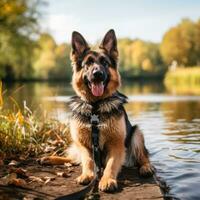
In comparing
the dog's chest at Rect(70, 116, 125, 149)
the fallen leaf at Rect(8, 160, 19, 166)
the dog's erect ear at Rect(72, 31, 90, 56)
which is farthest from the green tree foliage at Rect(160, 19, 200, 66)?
the dog's chest at Rect(70, 116, 125, 149)

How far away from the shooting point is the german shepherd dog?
513cm

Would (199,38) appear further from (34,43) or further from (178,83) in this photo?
(34,43)

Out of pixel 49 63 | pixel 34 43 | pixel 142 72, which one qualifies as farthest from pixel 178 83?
pixel 142 72

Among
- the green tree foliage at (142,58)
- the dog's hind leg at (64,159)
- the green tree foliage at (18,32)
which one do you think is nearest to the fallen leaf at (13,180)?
the dog's hind leg at (64,159)

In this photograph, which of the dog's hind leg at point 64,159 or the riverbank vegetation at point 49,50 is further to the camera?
the riverbank vegetation at point 49,50

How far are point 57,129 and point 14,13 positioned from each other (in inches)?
1371

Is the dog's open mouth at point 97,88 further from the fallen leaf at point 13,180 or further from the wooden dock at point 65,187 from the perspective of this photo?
the fallen leaf at point 13,180

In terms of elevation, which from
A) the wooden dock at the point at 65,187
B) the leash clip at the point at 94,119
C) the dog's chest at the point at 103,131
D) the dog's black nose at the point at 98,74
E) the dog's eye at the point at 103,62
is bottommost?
the wooden dock at the point at 65,187

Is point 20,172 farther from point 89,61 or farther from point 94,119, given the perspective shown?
point 89,61

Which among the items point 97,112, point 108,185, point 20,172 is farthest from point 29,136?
point 108,185

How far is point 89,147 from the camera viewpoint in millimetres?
5348

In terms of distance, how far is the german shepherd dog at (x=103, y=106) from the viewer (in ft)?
16.8

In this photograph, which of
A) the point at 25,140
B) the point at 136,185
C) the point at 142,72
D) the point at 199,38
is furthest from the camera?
the point at 142,72

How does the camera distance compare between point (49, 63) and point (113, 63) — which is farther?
point (49, 63)
